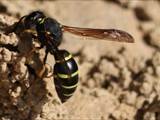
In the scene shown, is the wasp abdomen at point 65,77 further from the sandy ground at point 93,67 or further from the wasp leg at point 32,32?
the wasp leg at point 32,32

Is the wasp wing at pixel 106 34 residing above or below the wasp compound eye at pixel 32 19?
below

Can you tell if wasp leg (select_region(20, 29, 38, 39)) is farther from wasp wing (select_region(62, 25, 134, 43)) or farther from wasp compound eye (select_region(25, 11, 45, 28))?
wasp wing (select_region(62, 25, 134, 43))

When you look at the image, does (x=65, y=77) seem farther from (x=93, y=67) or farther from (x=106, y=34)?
(x=93, y=67)

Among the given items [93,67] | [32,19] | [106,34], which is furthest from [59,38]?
[93,67]

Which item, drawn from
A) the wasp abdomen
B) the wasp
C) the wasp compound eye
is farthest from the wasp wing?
the wasp abdomen

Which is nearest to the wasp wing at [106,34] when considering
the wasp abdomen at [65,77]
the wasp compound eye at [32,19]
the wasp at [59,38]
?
the wasp at [59,38]

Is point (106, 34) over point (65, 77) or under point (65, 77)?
over
